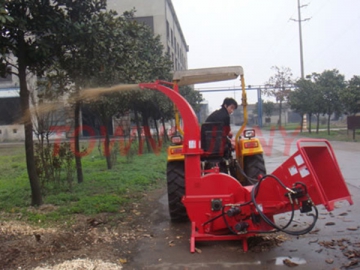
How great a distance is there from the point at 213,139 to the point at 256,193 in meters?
1.63

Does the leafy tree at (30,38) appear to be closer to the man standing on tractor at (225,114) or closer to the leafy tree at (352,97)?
the man standing on tractor at (225,114)

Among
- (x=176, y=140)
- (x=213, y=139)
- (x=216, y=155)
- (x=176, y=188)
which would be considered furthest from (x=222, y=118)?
(x=176, y=188)

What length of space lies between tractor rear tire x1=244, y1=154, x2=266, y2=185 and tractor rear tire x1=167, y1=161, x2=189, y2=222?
1.06 meters

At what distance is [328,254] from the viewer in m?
4.64

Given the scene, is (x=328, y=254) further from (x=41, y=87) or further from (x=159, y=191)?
(x=41, y=87)

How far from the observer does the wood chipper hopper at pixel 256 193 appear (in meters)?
4.26

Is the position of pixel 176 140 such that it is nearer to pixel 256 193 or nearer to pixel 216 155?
pixel 216 155

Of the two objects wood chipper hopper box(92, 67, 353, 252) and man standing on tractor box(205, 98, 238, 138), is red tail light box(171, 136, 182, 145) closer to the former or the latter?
man standing on tractor box(205, 98, 238, 138)

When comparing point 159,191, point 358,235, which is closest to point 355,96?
point 159,191

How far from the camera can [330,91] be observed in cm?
3069

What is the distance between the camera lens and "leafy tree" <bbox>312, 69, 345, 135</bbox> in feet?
101

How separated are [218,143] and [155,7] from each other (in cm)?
3477

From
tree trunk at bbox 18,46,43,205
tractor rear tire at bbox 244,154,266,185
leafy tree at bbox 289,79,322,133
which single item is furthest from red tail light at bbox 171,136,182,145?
leafy tree at bbox 289,79,322,133

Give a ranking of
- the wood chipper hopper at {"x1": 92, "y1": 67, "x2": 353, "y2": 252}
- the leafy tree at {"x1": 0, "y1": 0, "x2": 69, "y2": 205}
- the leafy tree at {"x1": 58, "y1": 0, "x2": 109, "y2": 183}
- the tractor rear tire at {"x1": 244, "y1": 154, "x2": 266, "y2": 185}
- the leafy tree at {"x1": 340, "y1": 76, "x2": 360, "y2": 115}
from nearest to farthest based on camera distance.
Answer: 1. the wood chipper hopper at {"x1": 92, "y1": 67, "x2": 353, "y2": 252}
2. the tractor rear tire at {"x1": 244, "y1": 154, "x2": 266, "y2": 185}
3. the leafy tree at {"x1": 0, "y1": 0, "x2": 69, "y2": 205}
4. the leafy tree at {"x1": 58, "y1": 0, "x2": 109, "y2": 183}
5. the leafy tree at {"x1": 340, "y1": 76, "x2": 360, "y2": 115}
